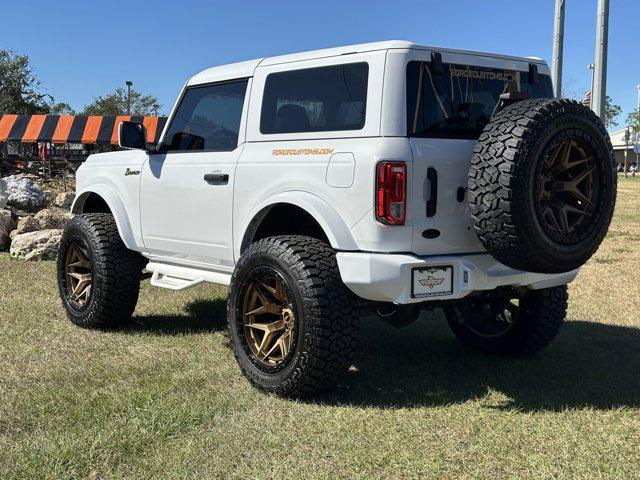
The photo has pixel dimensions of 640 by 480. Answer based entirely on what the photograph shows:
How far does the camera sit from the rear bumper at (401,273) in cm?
363

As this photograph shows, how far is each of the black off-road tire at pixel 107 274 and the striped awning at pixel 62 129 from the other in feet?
66.8

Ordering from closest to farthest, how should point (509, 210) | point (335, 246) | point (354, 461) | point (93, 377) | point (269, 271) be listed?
point (354, 461)
point (509, 210)
point (335, 246)
point (269, 271)
point (93, 377)

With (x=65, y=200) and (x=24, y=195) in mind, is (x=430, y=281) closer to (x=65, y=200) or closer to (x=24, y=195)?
(x=24, y=195)

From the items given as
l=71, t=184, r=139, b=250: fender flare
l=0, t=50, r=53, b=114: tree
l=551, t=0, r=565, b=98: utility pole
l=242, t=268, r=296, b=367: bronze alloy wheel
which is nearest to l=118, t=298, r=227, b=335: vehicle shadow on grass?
Result: l=71, t=184, r=139, b=250: fender flare

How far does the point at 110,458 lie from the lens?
3254mm

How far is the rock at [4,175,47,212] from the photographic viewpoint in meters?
13.3

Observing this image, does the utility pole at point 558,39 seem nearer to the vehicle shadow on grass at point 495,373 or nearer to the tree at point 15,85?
the vehicle shadow on grass at point 495,373

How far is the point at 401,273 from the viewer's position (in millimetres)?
3625

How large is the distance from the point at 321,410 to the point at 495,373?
4.69 ft

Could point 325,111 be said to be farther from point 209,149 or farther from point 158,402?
point 158,402

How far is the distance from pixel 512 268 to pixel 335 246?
102 cm

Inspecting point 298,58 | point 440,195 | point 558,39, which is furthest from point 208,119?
point 558,39

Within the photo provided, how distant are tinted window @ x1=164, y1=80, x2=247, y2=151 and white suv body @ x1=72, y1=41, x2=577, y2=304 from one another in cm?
4

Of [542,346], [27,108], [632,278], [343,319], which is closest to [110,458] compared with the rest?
[343,319]
